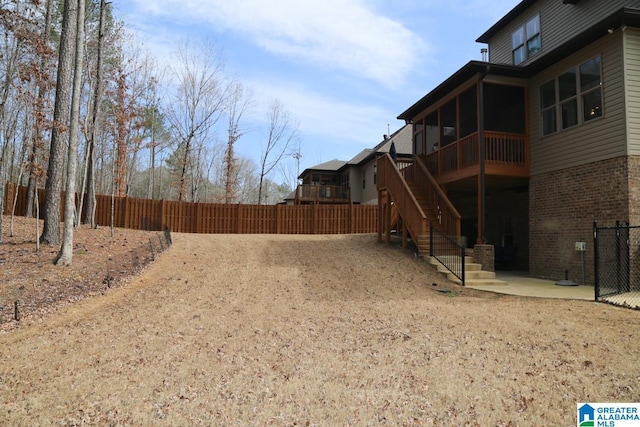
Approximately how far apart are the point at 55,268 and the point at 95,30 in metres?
14.3

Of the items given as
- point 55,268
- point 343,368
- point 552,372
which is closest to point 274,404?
point 343,368

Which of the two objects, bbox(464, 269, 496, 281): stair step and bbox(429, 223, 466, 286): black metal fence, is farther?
bbox(429, 223, 466, 286): black metal fence

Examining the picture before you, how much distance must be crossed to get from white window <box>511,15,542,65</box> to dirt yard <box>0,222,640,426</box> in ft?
31.9

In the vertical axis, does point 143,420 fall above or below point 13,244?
below

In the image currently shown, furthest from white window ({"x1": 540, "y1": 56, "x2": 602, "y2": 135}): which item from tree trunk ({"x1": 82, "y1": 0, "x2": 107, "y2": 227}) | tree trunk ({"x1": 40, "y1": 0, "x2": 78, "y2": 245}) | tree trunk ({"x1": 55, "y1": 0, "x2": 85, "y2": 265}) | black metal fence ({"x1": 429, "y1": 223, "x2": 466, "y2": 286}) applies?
tree trunk ({"x1": 82, "y1": 0, "x2": 107, "y2": 227})

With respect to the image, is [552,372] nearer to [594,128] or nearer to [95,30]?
[594,128]

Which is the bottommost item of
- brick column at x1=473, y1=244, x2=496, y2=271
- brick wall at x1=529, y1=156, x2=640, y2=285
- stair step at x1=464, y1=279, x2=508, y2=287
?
stair step at x1=464, y1=279, x2=508, y2=287

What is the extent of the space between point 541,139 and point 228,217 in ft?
51.0

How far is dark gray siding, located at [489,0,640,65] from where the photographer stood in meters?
11.2

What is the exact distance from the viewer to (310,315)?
691cm

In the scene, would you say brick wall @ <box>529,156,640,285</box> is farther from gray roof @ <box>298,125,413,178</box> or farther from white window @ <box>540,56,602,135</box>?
gray roof @ <box>298,125,413,178</box>

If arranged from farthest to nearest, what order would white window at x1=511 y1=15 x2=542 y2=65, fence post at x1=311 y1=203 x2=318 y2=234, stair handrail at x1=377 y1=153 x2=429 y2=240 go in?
1. fence post at x1=311 y1=203 x2=318 y2=234
2. white window at x1=511 y1=15 x2=542 y2=65
3. stair handrail at x1=377 y1=153 x2=429 y2=240

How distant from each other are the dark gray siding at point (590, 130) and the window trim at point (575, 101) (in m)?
0.08

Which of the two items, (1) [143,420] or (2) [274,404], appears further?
(2) [274,404]
